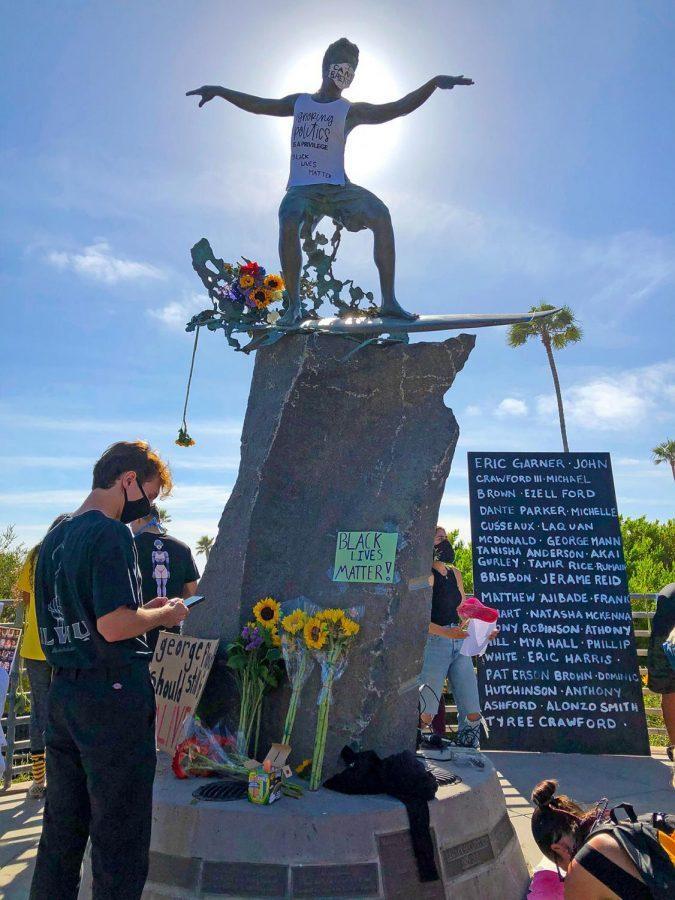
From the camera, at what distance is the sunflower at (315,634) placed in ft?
9.78

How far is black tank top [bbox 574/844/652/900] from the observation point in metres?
1.86

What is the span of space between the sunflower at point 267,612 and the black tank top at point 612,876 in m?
1.68

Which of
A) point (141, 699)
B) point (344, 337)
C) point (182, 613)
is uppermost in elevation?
point (344, 337)

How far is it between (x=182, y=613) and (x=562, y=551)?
4.97m

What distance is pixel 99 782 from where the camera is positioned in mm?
2045

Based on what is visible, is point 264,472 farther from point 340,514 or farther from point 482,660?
point 482,660

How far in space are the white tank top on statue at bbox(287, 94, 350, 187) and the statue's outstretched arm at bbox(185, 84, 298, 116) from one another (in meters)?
0.13

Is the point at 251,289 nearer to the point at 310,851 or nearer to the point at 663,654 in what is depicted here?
the point at 310,851

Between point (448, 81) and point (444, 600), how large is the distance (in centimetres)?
347

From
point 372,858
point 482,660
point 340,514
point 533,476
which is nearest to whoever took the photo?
point 372,858

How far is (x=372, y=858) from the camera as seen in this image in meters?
2.55

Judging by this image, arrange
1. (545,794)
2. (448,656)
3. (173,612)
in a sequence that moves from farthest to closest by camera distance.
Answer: (448,656) → (545,794) → (173,612)

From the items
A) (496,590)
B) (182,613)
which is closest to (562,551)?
(496,590)

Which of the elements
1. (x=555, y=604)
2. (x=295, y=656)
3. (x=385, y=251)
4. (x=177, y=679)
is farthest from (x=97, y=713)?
(x=555, y=604)
